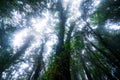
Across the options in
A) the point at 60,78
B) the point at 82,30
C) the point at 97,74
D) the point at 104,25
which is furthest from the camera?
the point at 97,74

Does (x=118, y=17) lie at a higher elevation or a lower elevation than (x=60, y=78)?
higher

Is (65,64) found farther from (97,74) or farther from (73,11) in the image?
(97,74)

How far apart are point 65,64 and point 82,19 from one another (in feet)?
35.1

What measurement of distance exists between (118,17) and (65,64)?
489 inches

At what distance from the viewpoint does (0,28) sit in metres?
9.49

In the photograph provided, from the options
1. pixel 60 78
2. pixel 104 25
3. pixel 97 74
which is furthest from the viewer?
pixel 97 74

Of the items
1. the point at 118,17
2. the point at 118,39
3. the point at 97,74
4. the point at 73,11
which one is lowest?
the point at 97,74

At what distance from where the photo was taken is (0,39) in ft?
30.6

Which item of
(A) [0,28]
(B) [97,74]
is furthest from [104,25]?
(A) [0,28]

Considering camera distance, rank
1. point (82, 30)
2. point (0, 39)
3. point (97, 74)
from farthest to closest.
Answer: point (97, 74) → point (82, 30) → point (0, 39)

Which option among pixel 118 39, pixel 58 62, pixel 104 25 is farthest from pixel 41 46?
pixel 58 62

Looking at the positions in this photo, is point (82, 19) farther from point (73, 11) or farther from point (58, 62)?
point (58, 62)

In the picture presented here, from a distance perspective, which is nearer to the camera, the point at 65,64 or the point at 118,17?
the point at 65,64

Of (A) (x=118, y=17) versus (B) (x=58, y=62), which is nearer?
(B) (x=58, y=62)
